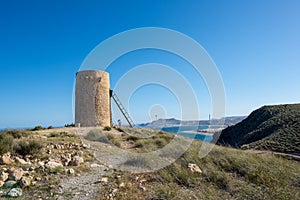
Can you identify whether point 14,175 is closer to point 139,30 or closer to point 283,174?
point 283,174

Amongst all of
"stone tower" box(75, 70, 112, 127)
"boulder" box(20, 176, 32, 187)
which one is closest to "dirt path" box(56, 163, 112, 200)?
"boulder" box(20, 176, 32, 187)

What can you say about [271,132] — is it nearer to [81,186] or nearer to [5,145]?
[81,186]

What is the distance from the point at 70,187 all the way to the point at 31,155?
11.2ft

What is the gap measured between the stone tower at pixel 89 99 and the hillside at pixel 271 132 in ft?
34.2

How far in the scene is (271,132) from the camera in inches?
727

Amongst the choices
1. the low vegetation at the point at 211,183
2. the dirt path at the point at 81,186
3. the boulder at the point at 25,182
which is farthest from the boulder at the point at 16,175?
the low vegetation at the point at 211,183

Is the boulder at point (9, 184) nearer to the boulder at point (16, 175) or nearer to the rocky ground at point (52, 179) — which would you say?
the rocky ground at point (52, 179)

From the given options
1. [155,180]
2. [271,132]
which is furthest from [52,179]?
[271,132]

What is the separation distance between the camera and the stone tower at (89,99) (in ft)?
54.2

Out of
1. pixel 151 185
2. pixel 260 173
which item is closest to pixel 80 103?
pixel 151 185

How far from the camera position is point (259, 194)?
3299 mm

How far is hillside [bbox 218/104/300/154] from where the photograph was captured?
13559mm

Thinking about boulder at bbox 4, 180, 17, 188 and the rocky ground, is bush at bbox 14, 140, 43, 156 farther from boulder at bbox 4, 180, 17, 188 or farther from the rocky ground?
boulder at bbox 4, 180, 17, 188

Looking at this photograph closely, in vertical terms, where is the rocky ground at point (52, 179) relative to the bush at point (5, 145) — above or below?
below
